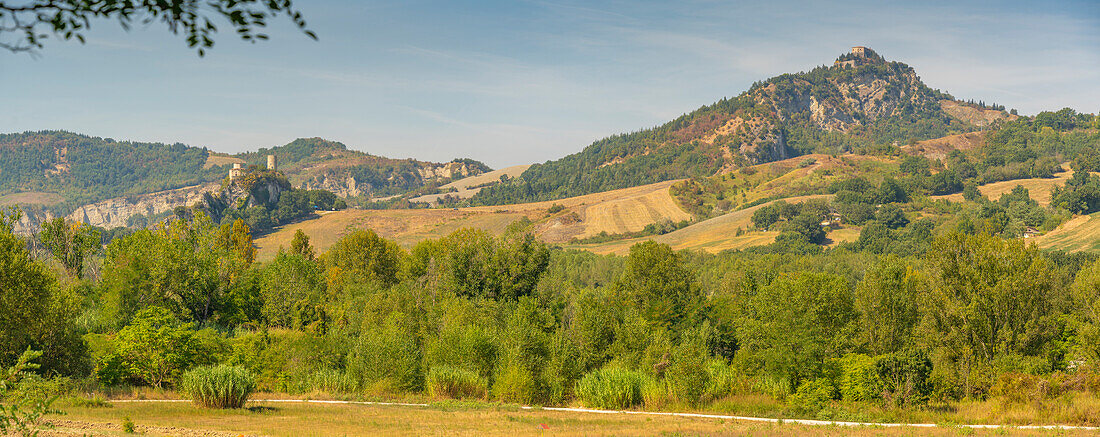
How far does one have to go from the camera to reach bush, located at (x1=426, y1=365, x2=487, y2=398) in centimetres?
4272

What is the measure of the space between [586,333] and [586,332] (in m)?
0.09

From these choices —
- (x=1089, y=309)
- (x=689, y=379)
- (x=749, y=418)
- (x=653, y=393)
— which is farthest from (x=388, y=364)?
(x=1089, y=309)

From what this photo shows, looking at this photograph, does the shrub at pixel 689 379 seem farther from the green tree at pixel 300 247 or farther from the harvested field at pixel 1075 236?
the harvested field at pixel 1075 236

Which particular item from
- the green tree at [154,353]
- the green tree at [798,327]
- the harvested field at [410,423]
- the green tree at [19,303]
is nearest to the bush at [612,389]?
the harvested field at [410,423]

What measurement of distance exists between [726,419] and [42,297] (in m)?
39.4

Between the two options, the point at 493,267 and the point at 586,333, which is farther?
the point at 493,267

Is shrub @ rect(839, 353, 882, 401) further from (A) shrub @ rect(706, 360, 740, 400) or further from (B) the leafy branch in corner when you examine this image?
(B) the leafy branch in corner

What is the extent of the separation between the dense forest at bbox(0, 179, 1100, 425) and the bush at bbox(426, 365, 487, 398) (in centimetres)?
12

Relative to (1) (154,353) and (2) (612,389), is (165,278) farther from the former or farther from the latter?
(2) (612,389)

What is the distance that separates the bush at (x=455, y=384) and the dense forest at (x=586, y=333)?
12cm

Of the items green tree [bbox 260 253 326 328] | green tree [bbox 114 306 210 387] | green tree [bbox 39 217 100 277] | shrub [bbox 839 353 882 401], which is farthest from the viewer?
green tree [bbox 39 217 100 277]

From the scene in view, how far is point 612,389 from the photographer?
1516 inches

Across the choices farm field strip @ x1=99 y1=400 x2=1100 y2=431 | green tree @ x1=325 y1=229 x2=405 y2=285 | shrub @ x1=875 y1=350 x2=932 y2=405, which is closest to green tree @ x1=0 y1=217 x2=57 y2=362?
farm field strip @ x1=99 y1=400 x2=1100 y2=431

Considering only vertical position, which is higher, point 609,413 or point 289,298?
point 289,298
